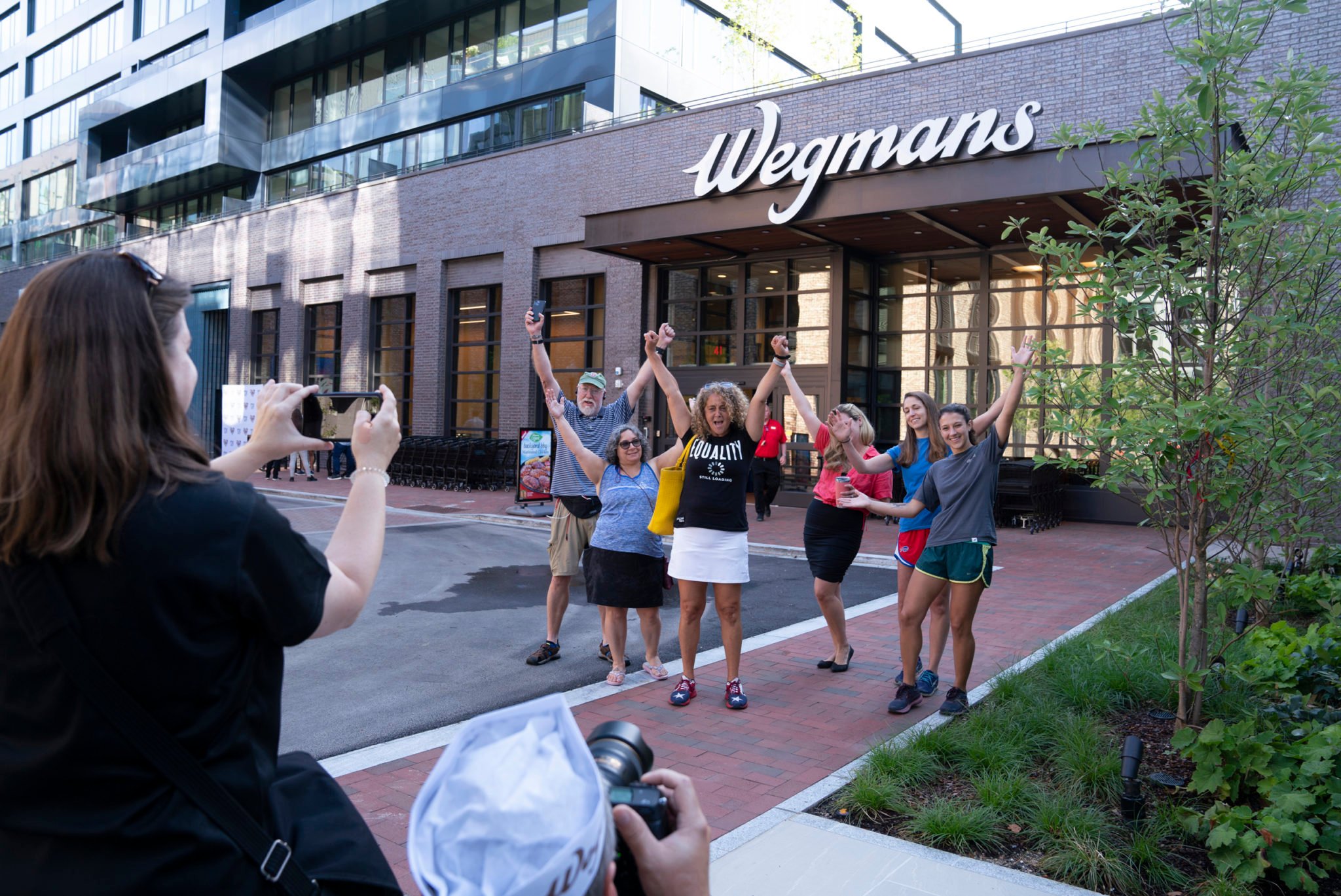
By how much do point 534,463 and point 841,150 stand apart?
764 centimetres

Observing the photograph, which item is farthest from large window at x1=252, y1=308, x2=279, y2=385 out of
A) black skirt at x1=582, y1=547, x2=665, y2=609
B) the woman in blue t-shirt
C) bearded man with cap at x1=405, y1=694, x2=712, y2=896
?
bearded man with cap at x1=405, y1=694, x2=712, y2=896

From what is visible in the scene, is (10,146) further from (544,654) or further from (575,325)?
(544,654)

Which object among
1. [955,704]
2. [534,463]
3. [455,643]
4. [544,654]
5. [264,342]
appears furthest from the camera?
[264,342]

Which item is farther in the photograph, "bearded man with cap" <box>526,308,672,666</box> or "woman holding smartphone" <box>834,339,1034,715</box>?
"bearded man with cap" <box>526,308,672,666</box>

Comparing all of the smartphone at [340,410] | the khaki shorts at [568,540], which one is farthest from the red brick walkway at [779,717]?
the smartphone at [340,410]

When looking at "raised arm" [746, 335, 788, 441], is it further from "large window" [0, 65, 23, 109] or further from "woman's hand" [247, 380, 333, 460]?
"large window" [0, 65, 23, 109]

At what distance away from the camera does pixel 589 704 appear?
5.71 metres

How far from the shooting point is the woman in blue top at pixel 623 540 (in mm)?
6012

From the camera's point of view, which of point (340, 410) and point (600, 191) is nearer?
point (600, 191)

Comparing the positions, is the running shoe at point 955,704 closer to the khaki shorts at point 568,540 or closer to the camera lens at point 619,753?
the khaki shorts at point 568,540

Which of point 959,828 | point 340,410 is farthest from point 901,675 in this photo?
point 340,410

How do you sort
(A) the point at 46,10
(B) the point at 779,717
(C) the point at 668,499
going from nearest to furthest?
(B) the point at 779,717
(C) the point at 668,499
(A) the point at 46,10

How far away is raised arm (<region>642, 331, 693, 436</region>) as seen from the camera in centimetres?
575

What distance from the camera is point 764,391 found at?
5.70 m
